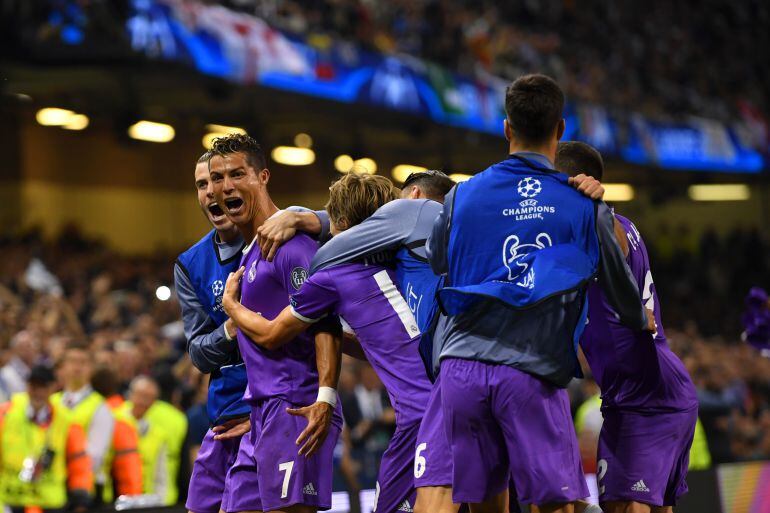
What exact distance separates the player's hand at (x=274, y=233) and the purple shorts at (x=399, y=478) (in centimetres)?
92

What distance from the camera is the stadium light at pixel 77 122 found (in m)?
20.9

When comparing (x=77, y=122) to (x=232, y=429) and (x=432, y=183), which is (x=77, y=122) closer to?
(x=232, y=429)

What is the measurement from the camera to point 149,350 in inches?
517

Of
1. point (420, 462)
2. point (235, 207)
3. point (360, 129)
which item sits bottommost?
point (420, 462)

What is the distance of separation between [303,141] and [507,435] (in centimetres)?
2025

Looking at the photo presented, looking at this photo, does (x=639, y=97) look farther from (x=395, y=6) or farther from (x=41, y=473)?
(x=41, y=473)

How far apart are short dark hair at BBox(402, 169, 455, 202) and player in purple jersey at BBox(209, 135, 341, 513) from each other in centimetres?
57

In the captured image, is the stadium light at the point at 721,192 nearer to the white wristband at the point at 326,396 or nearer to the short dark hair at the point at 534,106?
the white wristband at the point at 326,396

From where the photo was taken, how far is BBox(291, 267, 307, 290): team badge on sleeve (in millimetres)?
5059

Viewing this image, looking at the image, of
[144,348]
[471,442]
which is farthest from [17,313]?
[471,442]

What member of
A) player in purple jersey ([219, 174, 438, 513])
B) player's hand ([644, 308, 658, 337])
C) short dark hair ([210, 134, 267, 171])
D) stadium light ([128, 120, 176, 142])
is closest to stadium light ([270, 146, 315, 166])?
stadium light ([128, 120, 176, 142])


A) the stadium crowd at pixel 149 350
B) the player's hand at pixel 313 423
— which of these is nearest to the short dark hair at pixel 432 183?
the player's hand at pixel 313 423

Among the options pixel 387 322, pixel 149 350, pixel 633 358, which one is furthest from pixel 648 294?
pixel 149 350

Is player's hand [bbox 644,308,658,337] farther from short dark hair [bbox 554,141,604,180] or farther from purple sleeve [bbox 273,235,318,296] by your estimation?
purple sleeve [bbox 273,235,318,296]
